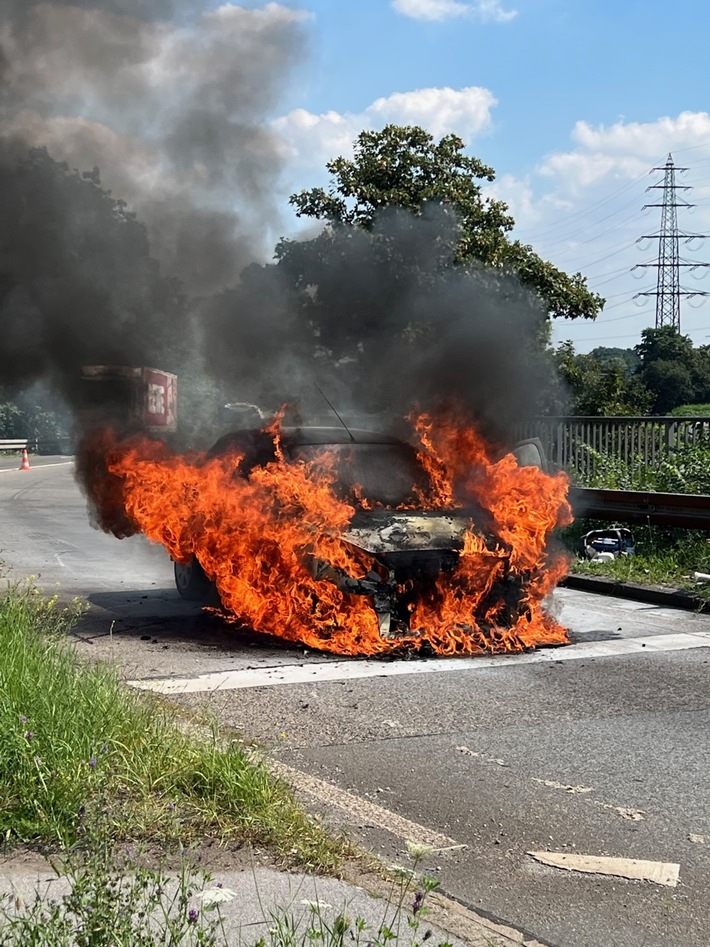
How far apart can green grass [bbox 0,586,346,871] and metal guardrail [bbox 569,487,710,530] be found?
298 inches

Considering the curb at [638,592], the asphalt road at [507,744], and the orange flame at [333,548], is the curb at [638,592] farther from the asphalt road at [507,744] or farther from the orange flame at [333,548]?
the orange flame at [333,548]

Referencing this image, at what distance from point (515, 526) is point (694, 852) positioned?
14.3ft

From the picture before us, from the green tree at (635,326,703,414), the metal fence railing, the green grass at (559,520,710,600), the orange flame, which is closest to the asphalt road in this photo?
the orange flame

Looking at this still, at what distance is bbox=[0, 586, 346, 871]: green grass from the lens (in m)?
3.83

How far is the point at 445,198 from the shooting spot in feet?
79.0

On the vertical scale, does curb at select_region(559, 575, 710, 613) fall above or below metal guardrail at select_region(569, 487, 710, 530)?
below

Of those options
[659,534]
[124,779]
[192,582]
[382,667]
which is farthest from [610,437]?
[124,779]

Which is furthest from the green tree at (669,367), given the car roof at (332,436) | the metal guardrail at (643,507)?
the car roof at (332,436)

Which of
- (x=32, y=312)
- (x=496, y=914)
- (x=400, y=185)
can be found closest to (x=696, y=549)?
(x=32, y=312)

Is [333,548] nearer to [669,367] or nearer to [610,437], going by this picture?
[610,437]

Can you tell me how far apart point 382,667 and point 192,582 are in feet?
9.39

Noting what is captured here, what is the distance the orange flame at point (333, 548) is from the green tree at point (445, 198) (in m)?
12.4

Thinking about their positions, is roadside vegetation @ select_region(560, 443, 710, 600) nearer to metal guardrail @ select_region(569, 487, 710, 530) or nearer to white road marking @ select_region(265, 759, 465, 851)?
metal guardrail @ select_region(569, 487, 710, 530)

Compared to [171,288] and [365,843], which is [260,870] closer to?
[365,843]
